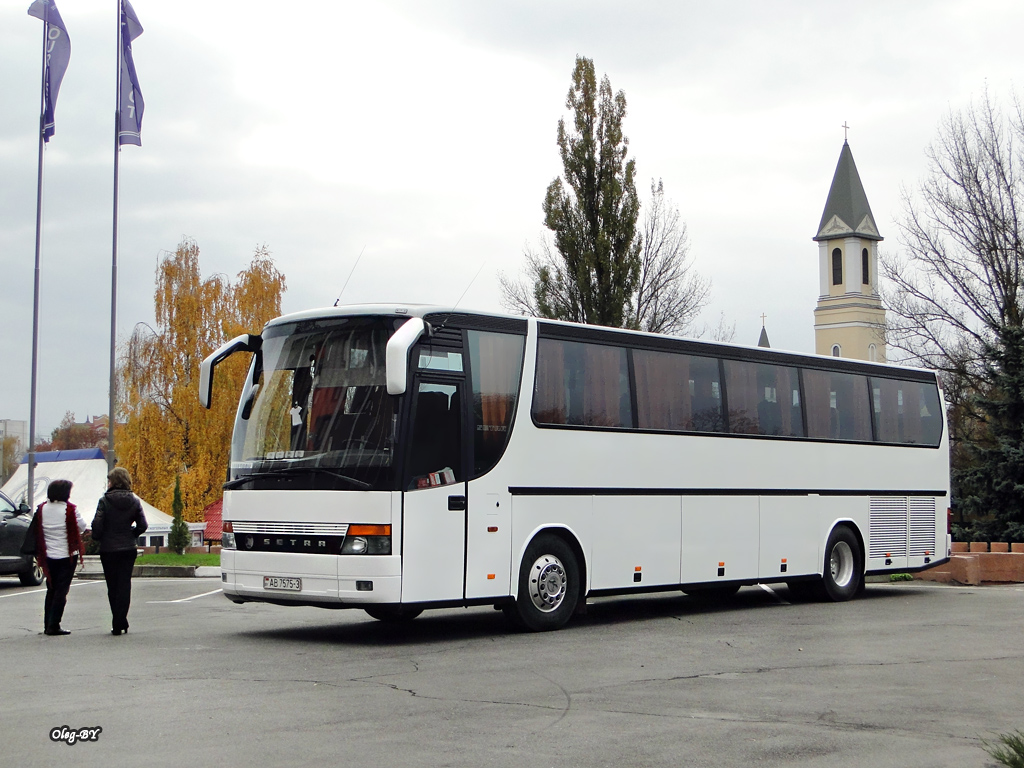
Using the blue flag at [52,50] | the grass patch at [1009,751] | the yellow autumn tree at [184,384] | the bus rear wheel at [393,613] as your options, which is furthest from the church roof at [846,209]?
the grass patch at [1009,751]

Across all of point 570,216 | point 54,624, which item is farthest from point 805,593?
point 570,216

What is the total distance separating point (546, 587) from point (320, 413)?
10.2 ft

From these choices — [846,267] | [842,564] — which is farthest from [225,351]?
[846,267]

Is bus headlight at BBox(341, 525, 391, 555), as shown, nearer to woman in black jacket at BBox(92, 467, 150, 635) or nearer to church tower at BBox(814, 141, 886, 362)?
woman in black jacket at BBox(92, 467, 150, 635)

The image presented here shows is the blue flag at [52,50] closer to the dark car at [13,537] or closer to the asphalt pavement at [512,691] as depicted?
the dark car at [13,537]

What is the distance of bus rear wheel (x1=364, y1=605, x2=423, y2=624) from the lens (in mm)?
11955

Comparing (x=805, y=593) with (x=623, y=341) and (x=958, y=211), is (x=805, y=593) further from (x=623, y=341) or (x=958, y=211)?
(x=958, y=211)

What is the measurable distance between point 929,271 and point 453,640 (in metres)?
33.1

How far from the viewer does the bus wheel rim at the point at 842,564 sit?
17.9m

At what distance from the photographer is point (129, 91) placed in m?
34.2

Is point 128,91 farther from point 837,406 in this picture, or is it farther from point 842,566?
point 842,566

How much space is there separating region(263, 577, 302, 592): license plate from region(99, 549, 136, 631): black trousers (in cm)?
168

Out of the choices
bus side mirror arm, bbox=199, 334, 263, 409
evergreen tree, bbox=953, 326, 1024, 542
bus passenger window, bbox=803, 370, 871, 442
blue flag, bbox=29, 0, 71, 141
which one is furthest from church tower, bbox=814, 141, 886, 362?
bus side mirror arm, bbox=199, 334, 263, 409

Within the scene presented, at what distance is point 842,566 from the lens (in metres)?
18.0
